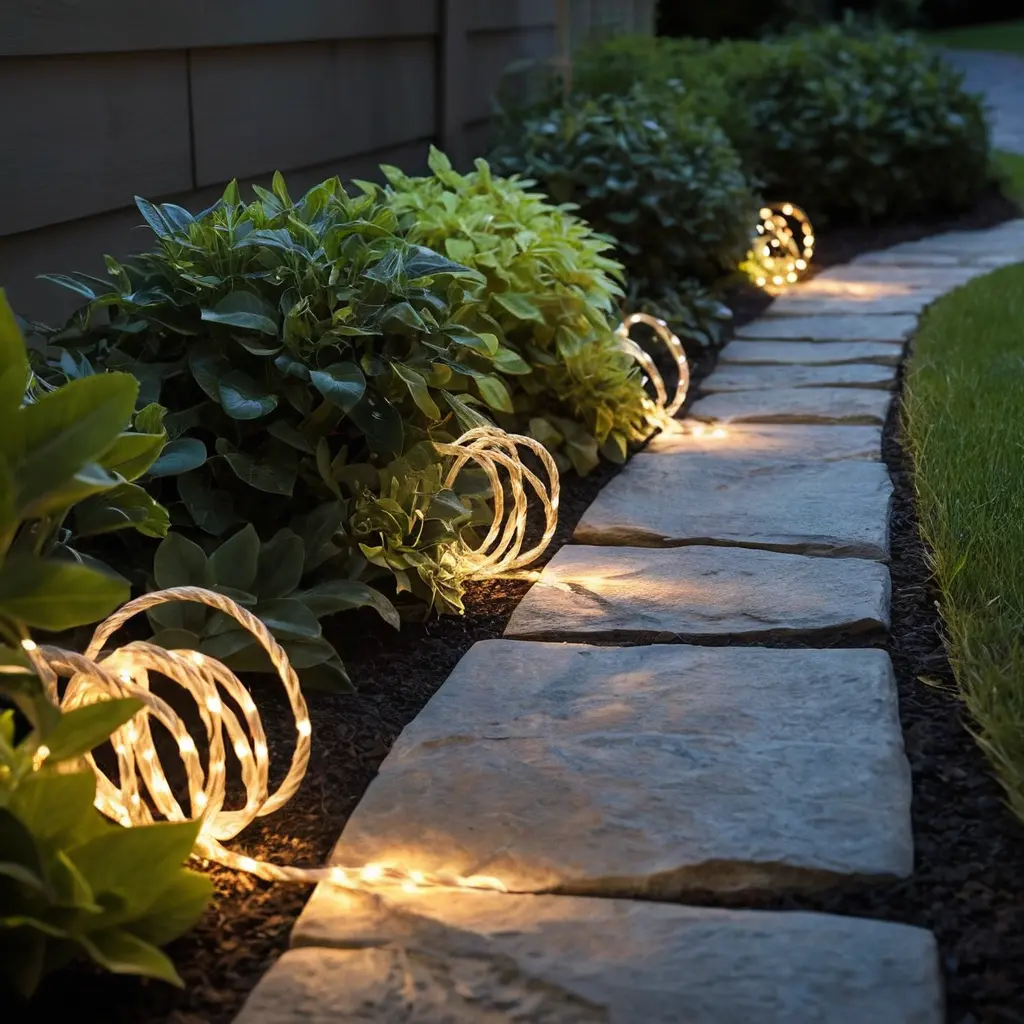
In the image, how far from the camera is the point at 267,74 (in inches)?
148

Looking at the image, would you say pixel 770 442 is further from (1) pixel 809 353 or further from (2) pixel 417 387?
(2) pixel 417 387

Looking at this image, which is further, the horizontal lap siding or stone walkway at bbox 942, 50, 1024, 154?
stone walkway at bbox 942, 50, 1024, 154

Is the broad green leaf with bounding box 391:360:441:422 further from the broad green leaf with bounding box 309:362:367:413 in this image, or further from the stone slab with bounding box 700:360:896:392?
the stone slab with bounding box 700:360:896:392

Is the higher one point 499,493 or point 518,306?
point 518,306

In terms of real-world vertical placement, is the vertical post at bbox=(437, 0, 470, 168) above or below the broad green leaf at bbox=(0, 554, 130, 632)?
above

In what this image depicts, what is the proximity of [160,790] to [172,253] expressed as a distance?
1122 millimetres

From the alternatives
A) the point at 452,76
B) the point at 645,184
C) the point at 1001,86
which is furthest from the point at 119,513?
the point at 1001,86

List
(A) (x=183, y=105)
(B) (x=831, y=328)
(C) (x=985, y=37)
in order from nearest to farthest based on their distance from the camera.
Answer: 1. (A) (x=183, y=105)
2. (B) (x=831, y=328)
3. (C) (x=985, y=37)

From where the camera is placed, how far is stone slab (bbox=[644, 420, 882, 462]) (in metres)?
3.41

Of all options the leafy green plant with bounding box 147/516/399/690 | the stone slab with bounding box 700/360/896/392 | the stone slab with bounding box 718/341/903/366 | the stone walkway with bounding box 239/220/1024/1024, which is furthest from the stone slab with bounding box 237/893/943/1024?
the stone slab with bounding box 718/341/903/366

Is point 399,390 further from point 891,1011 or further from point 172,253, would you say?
point 891,1011

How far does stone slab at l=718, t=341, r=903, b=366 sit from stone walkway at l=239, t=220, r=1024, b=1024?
54.2 inches

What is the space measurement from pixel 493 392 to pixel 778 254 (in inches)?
141

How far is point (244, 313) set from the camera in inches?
92.0
